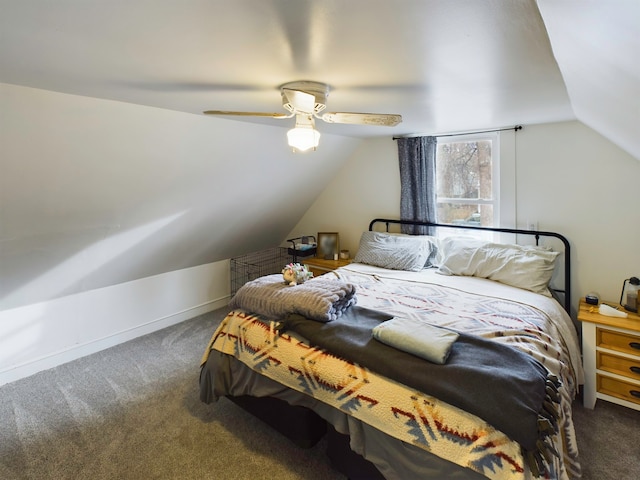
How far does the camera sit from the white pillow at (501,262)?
275cm

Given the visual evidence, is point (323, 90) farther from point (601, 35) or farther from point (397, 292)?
point (397, 292)

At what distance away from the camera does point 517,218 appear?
3.19 m

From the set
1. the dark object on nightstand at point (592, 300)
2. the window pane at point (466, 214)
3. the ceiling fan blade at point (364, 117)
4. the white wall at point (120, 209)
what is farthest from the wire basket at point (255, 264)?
the dark object on nightstand at point (592, 300)

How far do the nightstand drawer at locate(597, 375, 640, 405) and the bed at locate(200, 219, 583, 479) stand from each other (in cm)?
14

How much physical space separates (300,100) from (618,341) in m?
2.60

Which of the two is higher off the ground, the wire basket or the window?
the window

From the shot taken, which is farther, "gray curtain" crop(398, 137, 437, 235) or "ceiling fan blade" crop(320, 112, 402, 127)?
"gray curtain" crop(398, 137, 437, 235)

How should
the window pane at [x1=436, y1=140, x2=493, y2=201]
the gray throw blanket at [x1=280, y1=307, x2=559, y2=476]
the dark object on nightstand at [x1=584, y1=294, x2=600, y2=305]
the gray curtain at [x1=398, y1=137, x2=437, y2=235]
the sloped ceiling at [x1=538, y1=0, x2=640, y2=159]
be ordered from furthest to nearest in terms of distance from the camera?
the gray curtain at [x1=398, y1=137, x2=437, y2=235], the window pane at [x1=436, y1=140, x2=493, y2=201], the dark object on nightstand at [x1=584, y1=294, x2=600, y2=305], the gray throw blanket at [x1=280, y1=307, x2=559, y2=476], the sloped ceiling at [x1=538, y1=0, x2=640, y2=159]

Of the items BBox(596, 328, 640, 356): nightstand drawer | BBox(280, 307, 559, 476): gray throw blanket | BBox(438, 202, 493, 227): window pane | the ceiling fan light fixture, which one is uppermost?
the ceiling fan light fixture

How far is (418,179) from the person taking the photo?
3641 millimetres

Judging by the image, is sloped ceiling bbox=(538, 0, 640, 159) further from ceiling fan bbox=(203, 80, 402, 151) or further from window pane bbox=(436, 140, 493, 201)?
window pane bbox=(436, 140, 493, 201)

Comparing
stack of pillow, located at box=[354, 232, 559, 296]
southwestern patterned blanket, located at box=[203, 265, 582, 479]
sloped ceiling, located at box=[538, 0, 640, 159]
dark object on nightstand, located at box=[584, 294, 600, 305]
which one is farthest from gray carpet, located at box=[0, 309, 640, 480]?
sloped ceiling, located at box=[538, 0, 640, 159]

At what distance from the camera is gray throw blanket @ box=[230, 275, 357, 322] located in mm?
2037

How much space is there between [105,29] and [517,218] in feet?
10.9
